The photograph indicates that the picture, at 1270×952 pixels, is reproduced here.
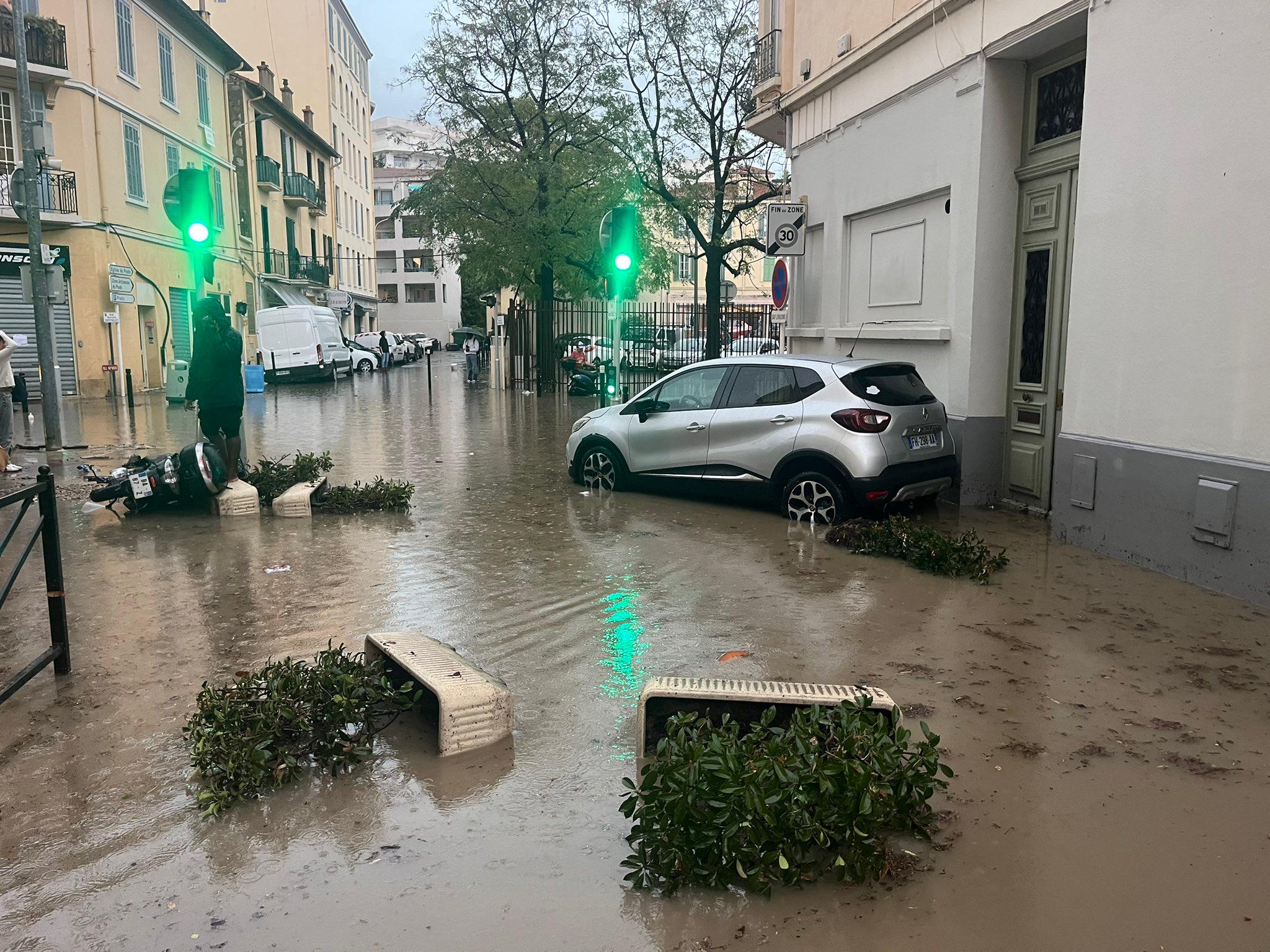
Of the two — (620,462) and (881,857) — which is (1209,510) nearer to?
(881,857)

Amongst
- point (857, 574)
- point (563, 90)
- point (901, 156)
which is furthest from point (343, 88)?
point (857, 574)

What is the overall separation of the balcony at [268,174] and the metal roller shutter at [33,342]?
1655 centimetres

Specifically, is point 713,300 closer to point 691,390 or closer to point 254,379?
point 254,379

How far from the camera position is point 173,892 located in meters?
3.26

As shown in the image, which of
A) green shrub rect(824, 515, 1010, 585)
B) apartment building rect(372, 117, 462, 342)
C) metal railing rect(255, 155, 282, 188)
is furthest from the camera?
apartment building rect(372, 117, 462, 342)

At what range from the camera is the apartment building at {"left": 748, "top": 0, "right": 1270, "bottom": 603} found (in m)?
6.65

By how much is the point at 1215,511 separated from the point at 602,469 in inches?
240

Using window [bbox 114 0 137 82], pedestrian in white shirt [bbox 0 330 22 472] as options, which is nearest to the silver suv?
pedestrian in white shirt [bbox 0 330 22 472]

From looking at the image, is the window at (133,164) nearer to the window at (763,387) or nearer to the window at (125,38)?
the window at (125,38)

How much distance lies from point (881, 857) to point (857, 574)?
426 cm

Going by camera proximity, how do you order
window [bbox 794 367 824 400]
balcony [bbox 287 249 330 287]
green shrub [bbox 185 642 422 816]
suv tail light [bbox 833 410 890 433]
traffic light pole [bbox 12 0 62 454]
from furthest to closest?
balcony [bbox 287 249 330 287]
traffic light pole [bbox 12 0 62 454]
window [bbox 794 367 824 400]
suv tail light [bbox 833 410 890 433]
green shrub [bbox 185 642 422 816]

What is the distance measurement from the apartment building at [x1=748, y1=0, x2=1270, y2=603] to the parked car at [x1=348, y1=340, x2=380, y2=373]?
29.2m

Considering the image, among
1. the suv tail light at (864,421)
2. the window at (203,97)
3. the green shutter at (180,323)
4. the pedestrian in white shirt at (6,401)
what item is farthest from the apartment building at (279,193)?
the suv tail light at (864,421)

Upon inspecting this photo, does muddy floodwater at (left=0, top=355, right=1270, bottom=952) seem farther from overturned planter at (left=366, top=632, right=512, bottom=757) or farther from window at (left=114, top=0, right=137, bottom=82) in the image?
window at (left=114, top=0, right=137, bottom=82)
